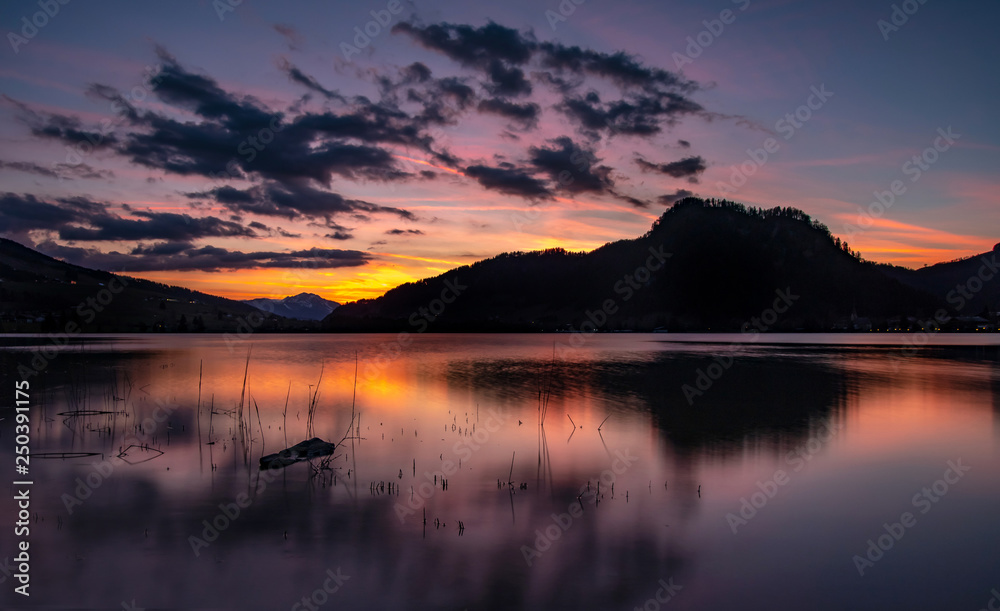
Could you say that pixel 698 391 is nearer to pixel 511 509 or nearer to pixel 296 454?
pixel 511 509

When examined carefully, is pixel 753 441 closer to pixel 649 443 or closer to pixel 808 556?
pixel 649 443

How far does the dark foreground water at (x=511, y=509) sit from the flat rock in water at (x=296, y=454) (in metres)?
0.58

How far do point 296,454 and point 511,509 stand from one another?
727 cm

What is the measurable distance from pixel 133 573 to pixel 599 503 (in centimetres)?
896

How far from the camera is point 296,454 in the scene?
1595 centimetres

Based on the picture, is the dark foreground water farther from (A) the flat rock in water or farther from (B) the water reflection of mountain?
(A) the flat rock in water

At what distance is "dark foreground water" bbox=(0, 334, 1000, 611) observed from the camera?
8477mm

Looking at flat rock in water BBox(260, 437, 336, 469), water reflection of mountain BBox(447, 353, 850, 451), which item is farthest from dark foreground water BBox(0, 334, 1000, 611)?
flat rock in water BBox(260, 437, 336, 469)

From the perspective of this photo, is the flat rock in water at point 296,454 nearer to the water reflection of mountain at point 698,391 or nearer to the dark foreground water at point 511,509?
the dark foreground water at point 511,509

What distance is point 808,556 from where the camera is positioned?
32.4 ft

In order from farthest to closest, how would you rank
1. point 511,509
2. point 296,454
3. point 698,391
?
point 698,391 → point 296,454 → point 511,509

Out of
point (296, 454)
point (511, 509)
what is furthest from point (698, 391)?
point (296, 454)

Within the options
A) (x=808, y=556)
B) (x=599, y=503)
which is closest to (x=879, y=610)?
(x=808, y=556)

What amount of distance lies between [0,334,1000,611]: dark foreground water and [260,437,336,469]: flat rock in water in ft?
1.92
